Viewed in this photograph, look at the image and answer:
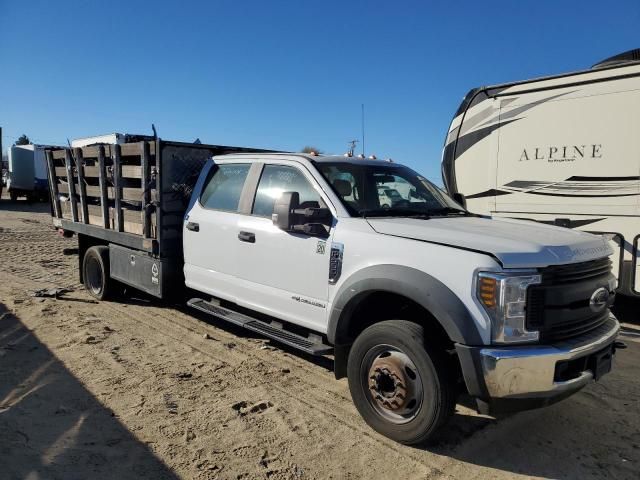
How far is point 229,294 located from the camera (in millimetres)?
5051

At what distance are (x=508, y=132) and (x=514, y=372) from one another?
5.13 metres

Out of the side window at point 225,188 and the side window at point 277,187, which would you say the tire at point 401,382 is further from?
the side window at point 225,188

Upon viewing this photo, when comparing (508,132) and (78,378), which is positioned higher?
(508,132)

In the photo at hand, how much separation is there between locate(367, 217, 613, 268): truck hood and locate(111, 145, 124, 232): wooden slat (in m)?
3.90

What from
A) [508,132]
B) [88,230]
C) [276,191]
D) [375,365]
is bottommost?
[375,365]

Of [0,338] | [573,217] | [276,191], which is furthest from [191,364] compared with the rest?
[573,217]

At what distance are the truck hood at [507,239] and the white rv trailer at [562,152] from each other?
2.87 meters

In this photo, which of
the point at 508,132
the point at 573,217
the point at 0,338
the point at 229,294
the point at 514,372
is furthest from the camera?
the point at 508,132

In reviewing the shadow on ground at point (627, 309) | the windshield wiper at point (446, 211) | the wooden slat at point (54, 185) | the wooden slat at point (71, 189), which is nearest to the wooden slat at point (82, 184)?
the wooden slat at point (71, 189)

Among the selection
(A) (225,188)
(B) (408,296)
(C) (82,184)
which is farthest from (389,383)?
(C) (82,184)

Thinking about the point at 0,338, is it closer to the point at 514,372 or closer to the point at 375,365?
the point at 375,365

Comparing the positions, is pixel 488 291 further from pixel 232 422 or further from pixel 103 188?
pixel 103 188

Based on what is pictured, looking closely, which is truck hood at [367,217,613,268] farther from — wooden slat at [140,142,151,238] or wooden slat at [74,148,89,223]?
wooden slat at [74,148,89,223]

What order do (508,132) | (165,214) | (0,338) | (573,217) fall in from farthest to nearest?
(508,132), (573,217), (165,214), (0,338)
